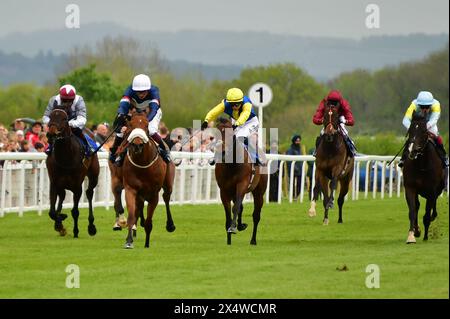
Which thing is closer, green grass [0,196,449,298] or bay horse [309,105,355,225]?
green grass [0,196,449,298]

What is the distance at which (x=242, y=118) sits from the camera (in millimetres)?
14820

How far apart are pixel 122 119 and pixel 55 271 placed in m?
3.04

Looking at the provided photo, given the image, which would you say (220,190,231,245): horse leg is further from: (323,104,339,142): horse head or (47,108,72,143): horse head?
(323,104,339,142): horse head

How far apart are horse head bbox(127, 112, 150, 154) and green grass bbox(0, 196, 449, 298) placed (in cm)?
120

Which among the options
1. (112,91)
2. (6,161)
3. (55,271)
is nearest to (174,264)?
(55,271)

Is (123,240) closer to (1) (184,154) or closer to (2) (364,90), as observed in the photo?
(1) (184,154)

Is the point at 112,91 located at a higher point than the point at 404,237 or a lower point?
higher

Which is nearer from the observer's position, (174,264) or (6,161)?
(174,264)

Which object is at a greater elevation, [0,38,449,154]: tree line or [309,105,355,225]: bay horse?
[0,38,449,154]: tree line

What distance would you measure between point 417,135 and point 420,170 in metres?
0.52

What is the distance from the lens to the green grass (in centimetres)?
1024

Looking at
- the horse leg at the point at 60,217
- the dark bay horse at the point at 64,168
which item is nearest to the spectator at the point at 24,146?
the dark bay horse at the point at 64,168

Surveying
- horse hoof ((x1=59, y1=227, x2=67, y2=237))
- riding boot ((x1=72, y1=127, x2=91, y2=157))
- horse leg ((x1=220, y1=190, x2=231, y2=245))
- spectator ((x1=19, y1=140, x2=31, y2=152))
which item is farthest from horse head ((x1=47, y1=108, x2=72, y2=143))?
spectator ((x1=19, y1=140, x2=31, y2=152))
